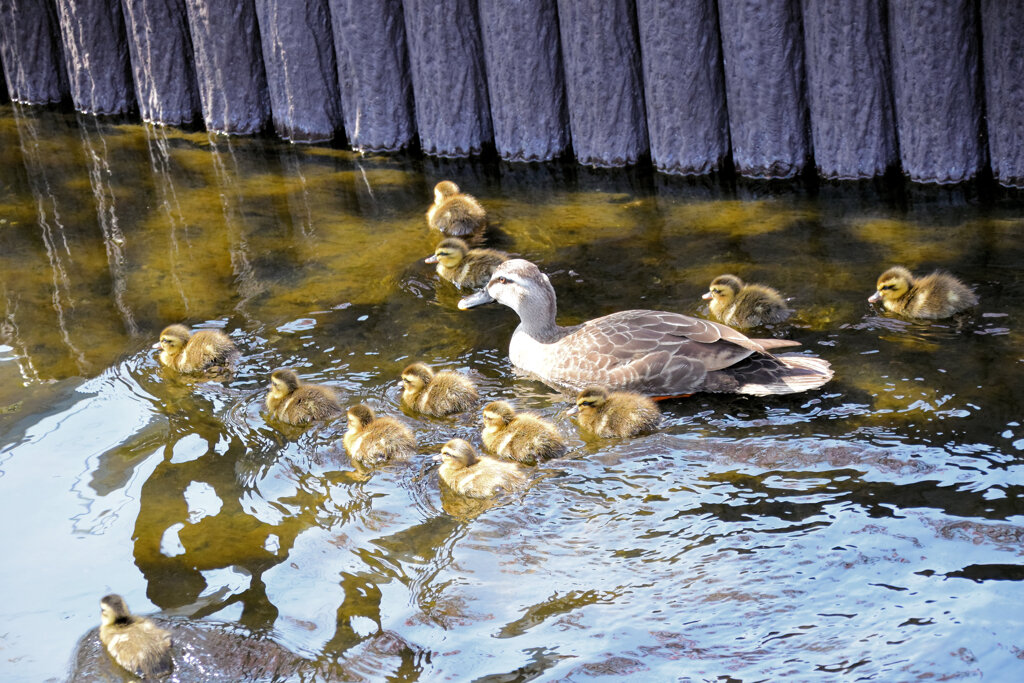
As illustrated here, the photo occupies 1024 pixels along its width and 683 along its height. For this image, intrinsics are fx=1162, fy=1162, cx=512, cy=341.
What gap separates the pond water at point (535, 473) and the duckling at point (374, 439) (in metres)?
0.10

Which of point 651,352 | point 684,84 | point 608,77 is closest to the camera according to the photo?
point 651,352

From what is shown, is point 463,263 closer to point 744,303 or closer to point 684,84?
point 744,303

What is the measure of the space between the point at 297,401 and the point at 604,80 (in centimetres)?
406

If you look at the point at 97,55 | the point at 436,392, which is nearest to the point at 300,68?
the point at 97,55

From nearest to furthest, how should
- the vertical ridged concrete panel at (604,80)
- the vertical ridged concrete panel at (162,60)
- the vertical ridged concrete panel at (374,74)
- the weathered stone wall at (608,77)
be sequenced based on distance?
the weathered stone wall at (608,77) < the vertical ridged concrete panel at (604,80) < the vertical ridged concrete panel at (374,74) < the vertical ridged concrete panel at (162,60)

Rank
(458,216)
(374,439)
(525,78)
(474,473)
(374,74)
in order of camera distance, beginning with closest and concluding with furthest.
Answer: (474,473), (374,439), (458,216), (525,78), (374,74)

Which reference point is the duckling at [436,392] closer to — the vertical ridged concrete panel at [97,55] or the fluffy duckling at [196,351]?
the fluffy duckling at [196,351]

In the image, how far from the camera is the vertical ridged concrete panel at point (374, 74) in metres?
9.51

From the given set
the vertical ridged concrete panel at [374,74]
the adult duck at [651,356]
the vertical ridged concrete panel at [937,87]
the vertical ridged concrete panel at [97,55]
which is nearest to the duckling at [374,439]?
the adult duck at [651,356]

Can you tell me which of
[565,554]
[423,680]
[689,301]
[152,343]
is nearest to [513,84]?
[689,301]

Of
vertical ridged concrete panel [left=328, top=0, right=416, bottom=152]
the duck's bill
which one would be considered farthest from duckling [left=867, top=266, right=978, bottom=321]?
vertical ridged concrete panel [left=328, top=0, right=416, bottom=152]

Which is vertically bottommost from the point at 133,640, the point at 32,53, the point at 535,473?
the point at 133,640

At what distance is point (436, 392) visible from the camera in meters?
6.08

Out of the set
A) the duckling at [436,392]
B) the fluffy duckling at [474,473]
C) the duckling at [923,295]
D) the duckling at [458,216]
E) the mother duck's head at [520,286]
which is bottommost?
the fluffy duckling at [474,473]
